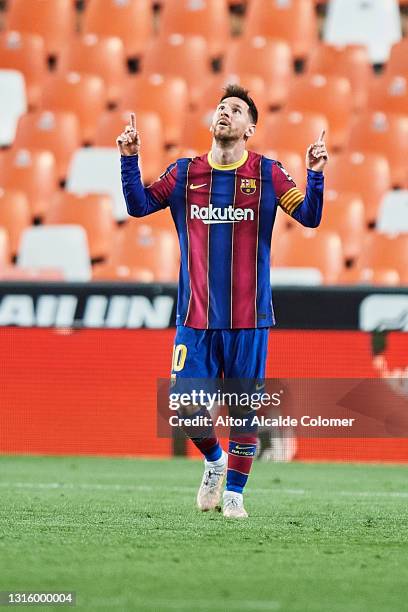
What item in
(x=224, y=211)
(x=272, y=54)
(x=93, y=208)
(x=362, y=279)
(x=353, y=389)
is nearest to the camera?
(x=224, y=211)

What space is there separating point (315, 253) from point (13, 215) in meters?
2.91

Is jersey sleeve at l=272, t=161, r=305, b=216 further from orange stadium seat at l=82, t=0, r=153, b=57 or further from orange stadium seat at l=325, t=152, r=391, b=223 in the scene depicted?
orange stadium seat at l=82, t=0, r=153, b=57

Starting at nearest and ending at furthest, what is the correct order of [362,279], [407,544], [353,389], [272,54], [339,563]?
1. [339,563]
2. [407,544]
3. [353,389]
4. [362,279]
5. [272,54]

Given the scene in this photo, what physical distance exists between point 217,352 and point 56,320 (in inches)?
148

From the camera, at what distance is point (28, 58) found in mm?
14055

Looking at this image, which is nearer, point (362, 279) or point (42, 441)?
point (42, 441)

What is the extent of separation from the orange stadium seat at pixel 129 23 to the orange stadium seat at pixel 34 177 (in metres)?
2.10

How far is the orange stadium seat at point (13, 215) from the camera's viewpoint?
12.2m

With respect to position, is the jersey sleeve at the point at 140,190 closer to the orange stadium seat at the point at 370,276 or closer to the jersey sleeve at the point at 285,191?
the jersey sleeve at the point at 285,191

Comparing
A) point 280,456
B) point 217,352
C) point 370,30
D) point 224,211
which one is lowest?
point 280,456

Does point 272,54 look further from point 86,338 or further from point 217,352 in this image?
point 217,352

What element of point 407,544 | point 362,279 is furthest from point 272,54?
point 407,544

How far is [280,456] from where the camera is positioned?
9.38 meters

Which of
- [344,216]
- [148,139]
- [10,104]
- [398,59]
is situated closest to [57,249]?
[148,139]
